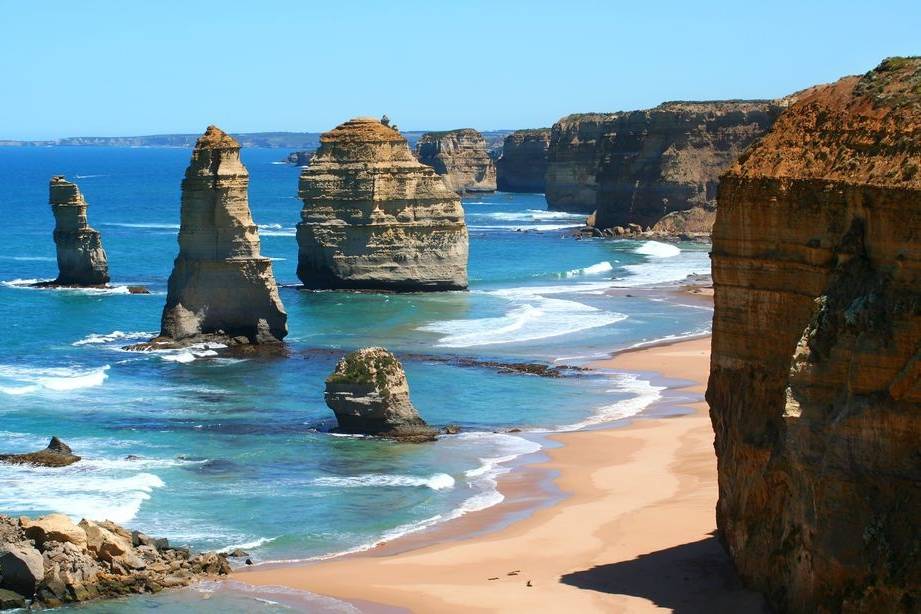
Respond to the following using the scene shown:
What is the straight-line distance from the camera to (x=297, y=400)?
40.1 metres

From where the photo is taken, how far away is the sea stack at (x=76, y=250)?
6309 centimetres

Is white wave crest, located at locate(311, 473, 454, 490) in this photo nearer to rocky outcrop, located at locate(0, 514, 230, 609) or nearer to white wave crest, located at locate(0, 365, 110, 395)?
rocky outcrop, located at locate(0, 514, 230, 609)

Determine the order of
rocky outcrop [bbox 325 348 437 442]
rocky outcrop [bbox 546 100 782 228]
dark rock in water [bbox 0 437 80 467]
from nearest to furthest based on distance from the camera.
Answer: dark rock in water [bbox 0 437 80 467] → rocky outcrop [bbox 325 348 437 442] → rocky outcrop [bbox 546 100 782 228]

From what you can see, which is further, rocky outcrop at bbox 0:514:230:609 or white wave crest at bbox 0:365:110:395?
white wave crest at bbox 0:365:110:395

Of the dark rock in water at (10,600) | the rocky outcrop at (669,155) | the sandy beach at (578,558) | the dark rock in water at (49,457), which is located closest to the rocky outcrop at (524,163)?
the rocky outcrop at (669,155)

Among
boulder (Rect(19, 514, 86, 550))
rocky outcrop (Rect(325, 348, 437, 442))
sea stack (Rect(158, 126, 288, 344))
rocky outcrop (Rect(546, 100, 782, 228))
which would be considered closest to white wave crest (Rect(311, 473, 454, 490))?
rocky outcrop (Rect(325, 348, 437, 442))

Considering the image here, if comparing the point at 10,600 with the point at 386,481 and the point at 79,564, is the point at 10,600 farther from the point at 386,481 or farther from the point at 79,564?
the point at 386,481

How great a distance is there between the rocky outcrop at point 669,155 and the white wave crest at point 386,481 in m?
67.2

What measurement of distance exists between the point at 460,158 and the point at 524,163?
880 centimetres

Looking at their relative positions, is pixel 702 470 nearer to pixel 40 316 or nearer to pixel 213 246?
pixel 213 246

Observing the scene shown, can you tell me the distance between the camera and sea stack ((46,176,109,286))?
6309cm

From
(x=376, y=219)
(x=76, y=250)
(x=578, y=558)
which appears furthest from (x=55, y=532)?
(x=76, y=250)

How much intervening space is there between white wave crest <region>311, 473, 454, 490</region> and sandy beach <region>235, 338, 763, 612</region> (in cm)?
123

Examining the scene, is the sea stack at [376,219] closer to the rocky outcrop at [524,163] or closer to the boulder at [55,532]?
the boulder at [55,532]
